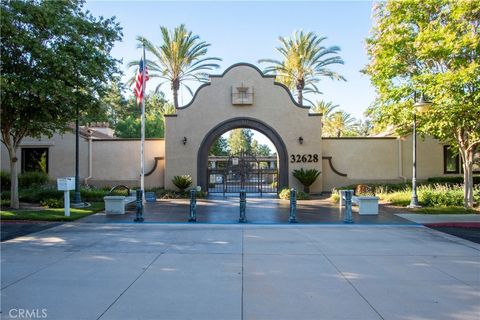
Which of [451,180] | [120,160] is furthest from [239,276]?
[451,180]

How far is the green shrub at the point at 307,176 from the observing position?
2188 cm

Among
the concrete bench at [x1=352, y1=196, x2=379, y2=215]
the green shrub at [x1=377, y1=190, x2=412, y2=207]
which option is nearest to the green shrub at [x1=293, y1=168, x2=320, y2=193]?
the green shrub at [x1=377, y1=190, x2=412, y2=207]

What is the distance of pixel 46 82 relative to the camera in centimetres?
1361

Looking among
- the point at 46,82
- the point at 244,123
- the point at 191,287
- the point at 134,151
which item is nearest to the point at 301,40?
the point at 244,123

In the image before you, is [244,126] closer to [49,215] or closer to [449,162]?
[49,215]

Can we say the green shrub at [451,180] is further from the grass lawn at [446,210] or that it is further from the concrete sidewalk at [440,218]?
the concrete sidewalk at [440,218]

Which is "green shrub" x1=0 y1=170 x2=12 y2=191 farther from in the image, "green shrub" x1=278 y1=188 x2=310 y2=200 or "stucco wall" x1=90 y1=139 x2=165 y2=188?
"green shrub" x1=278 y1=188 x2=310 y2=200

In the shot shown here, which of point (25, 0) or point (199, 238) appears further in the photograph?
point (25, 0)

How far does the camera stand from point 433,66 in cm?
1670

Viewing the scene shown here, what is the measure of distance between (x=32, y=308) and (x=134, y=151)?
65.2ft

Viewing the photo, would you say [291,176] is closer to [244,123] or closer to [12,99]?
[244,123]

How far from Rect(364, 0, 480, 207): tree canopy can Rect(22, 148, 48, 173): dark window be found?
66.4 feet

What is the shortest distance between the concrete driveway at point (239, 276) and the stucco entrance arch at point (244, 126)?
11.8 metres

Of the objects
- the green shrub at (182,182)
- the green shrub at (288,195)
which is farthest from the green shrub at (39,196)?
the green shrub at (288,195)
